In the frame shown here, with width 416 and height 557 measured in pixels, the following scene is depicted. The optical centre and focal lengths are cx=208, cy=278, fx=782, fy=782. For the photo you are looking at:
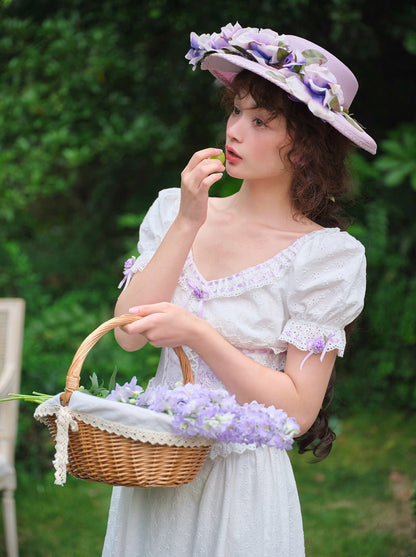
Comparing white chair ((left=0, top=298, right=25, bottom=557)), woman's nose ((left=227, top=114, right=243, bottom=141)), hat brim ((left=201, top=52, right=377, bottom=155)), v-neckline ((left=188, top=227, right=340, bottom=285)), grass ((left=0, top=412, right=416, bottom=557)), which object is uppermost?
hat brim ((left=201, top=52, right=377, bottom=155))

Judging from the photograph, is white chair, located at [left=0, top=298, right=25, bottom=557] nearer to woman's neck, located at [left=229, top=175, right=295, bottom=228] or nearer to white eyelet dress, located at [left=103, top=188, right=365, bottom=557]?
white eyelet dress, located at [left=103, top=188, right=365, bottom=557]

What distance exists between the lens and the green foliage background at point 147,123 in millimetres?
4914

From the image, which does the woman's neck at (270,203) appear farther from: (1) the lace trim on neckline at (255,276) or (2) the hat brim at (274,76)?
(2) the hat brim at (274,76)

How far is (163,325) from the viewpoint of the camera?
1.69m

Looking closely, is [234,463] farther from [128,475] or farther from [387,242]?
[387,242]

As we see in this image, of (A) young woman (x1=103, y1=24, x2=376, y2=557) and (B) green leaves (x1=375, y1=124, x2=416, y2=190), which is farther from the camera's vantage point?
(B) green leaves (x1=375, y1=124, x2=416, y2=190)

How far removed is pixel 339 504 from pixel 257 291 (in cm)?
300

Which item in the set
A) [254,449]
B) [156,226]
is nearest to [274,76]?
[156,226]

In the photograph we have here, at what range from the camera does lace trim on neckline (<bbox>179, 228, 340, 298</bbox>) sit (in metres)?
1.86

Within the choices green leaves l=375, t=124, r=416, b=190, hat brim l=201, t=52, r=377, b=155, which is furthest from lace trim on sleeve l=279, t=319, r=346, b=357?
green leaves l=375, t=124, r=416, b=190

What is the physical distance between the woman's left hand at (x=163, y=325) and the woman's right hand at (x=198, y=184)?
0.24m

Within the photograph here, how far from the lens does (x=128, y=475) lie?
62.6 inches

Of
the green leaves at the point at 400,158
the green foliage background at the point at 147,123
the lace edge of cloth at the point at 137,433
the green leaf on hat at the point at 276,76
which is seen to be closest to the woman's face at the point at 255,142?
the green leaf on hat at the point at 276,76

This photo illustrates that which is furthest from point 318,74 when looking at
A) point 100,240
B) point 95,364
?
point 100,240
